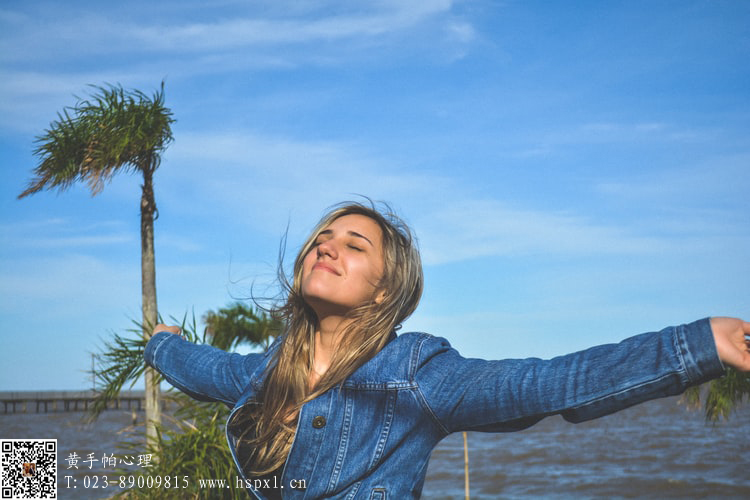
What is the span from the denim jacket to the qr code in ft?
5.92

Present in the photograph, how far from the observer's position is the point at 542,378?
1.52m

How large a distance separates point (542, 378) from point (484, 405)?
0.16 metres

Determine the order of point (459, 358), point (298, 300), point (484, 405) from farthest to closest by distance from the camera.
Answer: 1. point (298, 300)
2. point (459, 358)
3. point (484, 405)

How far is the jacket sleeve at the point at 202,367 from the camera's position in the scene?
2258 mm

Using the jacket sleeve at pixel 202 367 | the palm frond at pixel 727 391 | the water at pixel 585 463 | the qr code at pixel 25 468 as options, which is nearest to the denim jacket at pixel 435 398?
the jacket sleeve at pixel 202 367

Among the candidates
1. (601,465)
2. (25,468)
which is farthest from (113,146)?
(601,465)

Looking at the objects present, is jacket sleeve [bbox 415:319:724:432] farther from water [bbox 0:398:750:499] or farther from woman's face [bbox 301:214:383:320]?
water [bbox 0:398:750:499]

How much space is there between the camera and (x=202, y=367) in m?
2.34

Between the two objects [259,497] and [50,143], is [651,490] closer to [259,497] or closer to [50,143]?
[50,143]

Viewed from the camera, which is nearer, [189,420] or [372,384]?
[372,384]

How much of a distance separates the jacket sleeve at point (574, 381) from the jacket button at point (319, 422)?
0.29m

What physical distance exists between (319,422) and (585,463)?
20386 millimetres

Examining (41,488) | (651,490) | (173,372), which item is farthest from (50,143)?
(651,490)

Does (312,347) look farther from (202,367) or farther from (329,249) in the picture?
(202,367)
